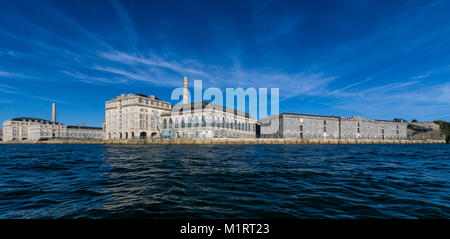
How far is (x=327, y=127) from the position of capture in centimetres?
7744

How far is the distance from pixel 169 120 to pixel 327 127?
5769 centimetres

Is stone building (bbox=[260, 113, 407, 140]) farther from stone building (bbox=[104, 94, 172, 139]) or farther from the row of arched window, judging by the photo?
stone building (bbox=[104, 94, 172, 139])

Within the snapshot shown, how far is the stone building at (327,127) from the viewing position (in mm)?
71125

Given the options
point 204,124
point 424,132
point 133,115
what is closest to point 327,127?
point 204,124

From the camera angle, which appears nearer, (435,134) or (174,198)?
(174,198)

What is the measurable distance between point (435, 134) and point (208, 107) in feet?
373

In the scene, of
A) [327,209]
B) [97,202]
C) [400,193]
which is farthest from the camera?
[400,193]

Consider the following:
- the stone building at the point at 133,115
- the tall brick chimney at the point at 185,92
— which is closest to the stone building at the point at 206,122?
the stone building at the point at 133,115

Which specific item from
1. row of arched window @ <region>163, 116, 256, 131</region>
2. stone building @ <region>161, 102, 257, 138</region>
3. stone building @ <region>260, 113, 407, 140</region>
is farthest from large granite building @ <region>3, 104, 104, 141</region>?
stone building @ <region>260, 113, 407, 140</region>

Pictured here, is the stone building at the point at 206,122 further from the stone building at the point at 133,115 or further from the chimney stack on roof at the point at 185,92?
the chimney stack on roof at the point at 185,92

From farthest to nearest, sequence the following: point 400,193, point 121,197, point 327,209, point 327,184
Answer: point 327,184 → point 400,193 → point 121,197 → point 327,209
